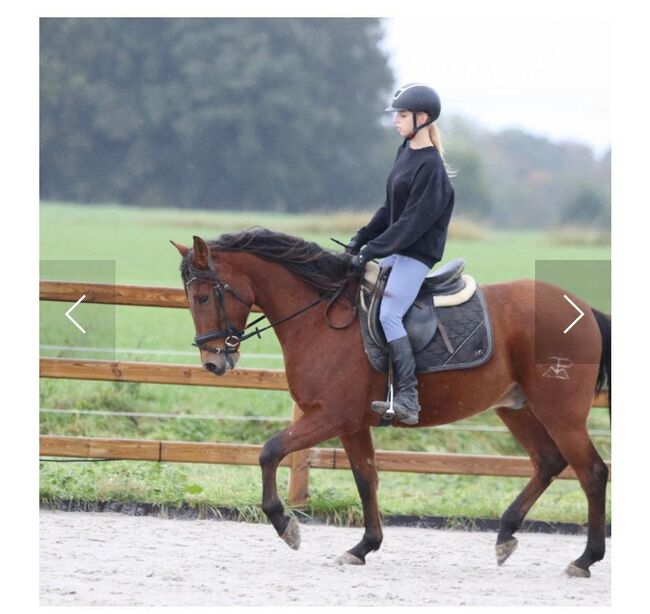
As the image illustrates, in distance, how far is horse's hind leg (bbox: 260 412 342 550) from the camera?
18.5ft

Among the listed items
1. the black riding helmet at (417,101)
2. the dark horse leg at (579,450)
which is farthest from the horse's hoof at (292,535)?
the black riding helmet at (417,101)

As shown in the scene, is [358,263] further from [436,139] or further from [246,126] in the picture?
[246,126]

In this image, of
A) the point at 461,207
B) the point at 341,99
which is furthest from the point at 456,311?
the point at 341,99

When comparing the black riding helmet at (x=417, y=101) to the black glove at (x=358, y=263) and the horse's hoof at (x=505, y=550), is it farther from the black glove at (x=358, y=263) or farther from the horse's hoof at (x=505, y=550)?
the horse's hoof at (x=505, y=550)

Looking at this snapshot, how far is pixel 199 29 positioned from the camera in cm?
3138

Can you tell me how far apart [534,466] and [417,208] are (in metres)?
1.86

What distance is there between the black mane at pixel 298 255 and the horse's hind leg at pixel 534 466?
4.68ft

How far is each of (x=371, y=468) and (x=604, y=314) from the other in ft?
5.57

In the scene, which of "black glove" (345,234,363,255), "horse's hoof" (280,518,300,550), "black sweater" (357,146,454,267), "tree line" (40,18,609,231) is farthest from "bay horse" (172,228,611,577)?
"tree line" (40,18,609,231)

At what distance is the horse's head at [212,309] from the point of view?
5.67 meters

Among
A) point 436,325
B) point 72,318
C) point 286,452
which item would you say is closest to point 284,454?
point 286,452

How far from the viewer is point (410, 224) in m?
5.76

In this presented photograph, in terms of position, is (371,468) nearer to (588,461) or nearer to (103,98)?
(588,461)

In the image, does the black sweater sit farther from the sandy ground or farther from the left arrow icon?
the left arrow icon
